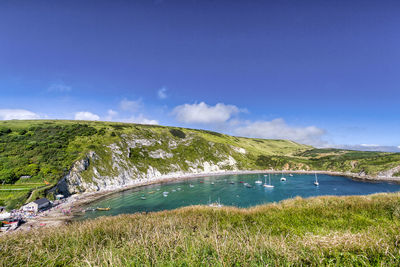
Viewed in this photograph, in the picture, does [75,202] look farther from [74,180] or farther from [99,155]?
[99,155]

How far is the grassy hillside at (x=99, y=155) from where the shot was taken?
58928 millimetres

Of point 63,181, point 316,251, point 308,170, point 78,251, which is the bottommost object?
point 308,170

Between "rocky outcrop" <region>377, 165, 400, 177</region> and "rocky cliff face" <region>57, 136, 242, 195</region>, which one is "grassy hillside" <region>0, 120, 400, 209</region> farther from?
"rocky outcrop" <region>377, 165, 400, 177</region>

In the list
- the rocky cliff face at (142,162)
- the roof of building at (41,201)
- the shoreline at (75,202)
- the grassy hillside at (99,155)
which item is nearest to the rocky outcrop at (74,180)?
the rocky cliff face at (142,162)

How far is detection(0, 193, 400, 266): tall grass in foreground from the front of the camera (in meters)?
3.20

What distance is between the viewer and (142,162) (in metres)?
103

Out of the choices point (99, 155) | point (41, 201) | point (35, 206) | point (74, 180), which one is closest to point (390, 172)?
point (99, 155)

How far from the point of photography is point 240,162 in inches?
5782

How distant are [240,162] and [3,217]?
137 m

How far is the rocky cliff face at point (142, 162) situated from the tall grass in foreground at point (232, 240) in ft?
244

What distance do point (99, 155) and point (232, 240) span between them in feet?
317

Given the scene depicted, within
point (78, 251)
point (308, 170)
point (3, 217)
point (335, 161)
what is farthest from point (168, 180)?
point (335, 161)

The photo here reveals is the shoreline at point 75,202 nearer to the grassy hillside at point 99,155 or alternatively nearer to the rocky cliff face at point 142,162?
the rocky cliff face at point 142,162

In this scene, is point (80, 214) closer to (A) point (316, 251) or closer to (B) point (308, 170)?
(A) point (316, 251)
